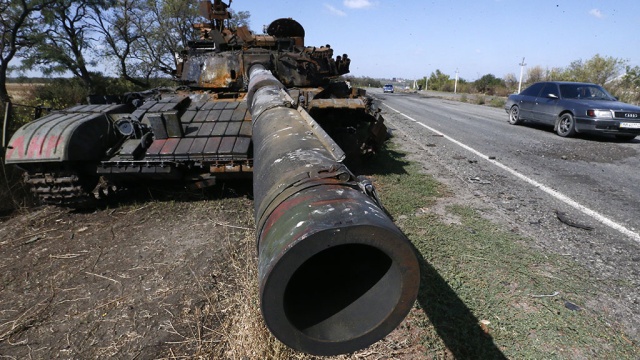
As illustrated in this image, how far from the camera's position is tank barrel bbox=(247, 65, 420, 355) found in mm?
1181

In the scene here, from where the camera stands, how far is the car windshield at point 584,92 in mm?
10883

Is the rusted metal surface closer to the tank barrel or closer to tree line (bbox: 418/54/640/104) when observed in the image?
the tank barrel

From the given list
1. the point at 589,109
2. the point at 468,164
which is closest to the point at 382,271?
the point at 468,164

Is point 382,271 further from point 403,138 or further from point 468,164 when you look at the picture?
point 403,138

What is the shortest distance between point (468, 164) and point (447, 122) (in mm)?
7499

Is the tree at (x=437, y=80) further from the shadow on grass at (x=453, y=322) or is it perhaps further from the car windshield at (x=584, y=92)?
the shadow on grass at (x=453, y=322)

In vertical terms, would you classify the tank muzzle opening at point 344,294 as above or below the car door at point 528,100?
below

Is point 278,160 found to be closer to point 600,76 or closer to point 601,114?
point 601,114

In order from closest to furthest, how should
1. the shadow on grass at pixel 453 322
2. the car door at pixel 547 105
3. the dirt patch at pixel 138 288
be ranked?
the shadow on grass at pixel 453 322 → the dirt patch at pixel 138 288 → the car door at pixel 547 105

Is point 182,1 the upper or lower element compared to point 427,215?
upper

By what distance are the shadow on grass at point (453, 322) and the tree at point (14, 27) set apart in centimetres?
2375

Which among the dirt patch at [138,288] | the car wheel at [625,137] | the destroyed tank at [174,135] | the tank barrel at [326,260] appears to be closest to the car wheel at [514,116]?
the car wheel at [625,137]

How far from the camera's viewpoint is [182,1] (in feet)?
96.1

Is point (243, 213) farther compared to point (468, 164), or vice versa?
point (468, 164)
